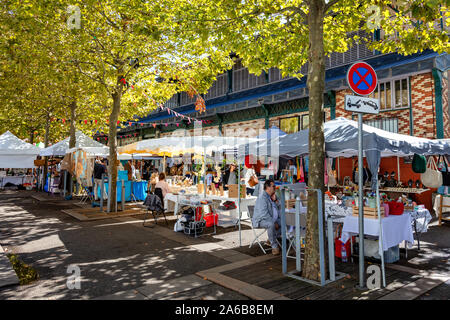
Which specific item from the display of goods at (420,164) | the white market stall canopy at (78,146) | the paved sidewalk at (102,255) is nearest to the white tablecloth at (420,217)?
the display of goods at (420,164)

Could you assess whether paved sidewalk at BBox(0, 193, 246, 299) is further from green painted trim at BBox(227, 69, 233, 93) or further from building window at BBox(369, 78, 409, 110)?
green painted trim at BBox(227, 69, 233, 93)

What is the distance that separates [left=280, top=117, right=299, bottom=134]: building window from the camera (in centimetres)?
1748

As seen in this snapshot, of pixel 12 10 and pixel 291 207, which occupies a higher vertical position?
pixel 12 10

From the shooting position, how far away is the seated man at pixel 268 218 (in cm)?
645

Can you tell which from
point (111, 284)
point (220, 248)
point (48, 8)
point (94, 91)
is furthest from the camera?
point (94, 91)

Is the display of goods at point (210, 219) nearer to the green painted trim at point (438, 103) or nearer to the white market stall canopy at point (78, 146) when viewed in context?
the white market stall canopy at point (78, 146)

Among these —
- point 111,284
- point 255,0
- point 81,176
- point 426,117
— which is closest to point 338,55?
point 426,117

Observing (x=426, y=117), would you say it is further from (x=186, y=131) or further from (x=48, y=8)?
(x=186, y=131)

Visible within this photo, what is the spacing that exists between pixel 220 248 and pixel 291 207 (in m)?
1.86

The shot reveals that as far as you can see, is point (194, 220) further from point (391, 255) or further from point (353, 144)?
point (391, 255)

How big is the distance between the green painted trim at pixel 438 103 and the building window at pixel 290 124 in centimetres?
676

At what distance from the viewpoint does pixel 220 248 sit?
6949 millimetres

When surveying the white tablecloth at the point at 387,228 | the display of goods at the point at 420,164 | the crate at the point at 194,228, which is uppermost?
the display of goods at the point at 420,164

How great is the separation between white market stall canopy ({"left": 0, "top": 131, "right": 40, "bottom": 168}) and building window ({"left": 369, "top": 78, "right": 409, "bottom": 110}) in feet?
61.8
